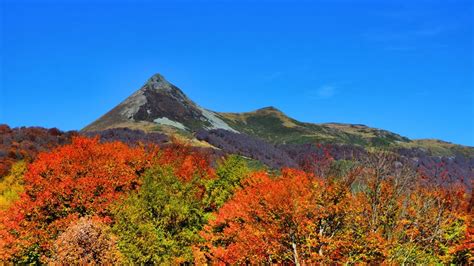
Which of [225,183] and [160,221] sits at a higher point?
[225,183]

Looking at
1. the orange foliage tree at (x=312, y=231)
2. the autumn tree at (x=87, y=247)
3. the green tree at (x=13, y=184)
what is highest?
the green tree at (x=13, y=184)

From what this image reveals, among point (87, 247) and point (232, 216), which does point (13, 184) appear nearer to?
point (87, 247)

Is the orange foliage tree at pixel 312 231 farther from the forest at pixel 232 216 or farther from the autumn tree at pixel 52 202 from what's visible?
the autumn tree at pixel 52 202

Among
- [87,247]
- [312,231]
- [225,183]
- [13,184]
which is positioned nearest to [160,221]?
[87,247]

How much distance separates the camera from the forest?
40.5 meters

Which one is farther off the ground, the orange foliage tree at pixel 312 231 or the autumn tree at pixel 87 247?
the orange foliage tree at pixel 312 231

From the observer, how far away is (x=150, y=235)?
51.3 meters

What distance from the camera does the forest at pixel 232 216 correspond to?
4047cm

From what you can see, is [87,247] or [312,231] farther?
[87,247]

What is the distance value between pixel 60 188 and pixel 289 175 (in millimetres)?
35115

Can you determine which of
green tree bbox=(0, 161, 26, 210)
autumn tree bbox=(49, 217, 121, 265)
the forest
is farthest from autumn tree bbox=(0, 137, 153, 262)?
green tree bbox=(0, 161, 26, 210)

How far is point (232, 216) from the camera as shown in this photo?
55.5 m

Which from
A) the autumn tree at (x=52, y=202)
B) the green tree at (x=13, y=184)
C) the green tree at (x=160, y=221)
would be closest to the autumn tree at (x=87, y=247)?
the green tree at (x=160, y=221)

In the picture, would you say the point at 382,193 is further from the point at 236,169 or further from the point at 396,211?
the point at 236,169
